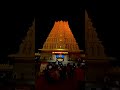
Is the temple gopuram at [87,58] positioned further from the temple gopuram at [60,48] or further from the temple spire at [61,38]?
the temple spire at [61,38]

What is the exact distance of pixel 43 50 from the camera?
10.1 meters

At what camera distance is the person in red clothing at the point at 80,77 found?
26.2 ft

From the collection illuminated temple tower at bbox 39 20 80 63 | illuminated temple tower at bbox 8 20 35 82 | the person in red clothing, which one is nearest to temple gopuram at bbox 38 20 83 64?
illuminated temple tower at bbox 39 20 80 63

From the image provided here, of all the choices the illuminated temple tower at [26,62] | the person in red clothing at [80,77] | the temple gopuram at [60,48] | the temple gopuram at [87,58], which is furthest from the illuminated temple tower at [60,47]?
the illuminated temple tower at [26,62]

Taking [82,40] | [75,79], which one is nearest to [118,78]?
[75,79]

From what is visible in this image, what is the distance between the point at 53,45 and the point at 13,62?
2607 millimetres

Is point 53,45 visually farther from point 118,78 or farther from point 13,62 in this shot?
point 118,78

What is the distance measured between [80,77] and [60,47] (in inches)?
75.4

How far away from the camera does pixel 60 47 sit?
33.1 ft

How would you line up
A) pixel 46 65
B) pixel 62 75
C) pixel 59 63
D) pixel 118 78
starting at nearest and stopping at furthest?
1. pixel 118 78
2. pixel 62 75
3. pixel 46 65
4. pixel 59 63

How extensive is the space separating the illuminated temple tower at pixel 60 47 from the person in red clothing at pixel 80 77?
914 millimetres

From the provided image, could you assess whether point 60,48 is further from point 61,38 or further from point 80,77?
point 80,77

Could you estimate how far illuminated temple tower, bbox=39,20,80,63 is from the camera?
10102mm

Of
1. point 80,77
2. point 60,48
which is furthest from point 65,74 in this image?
point 60,48
